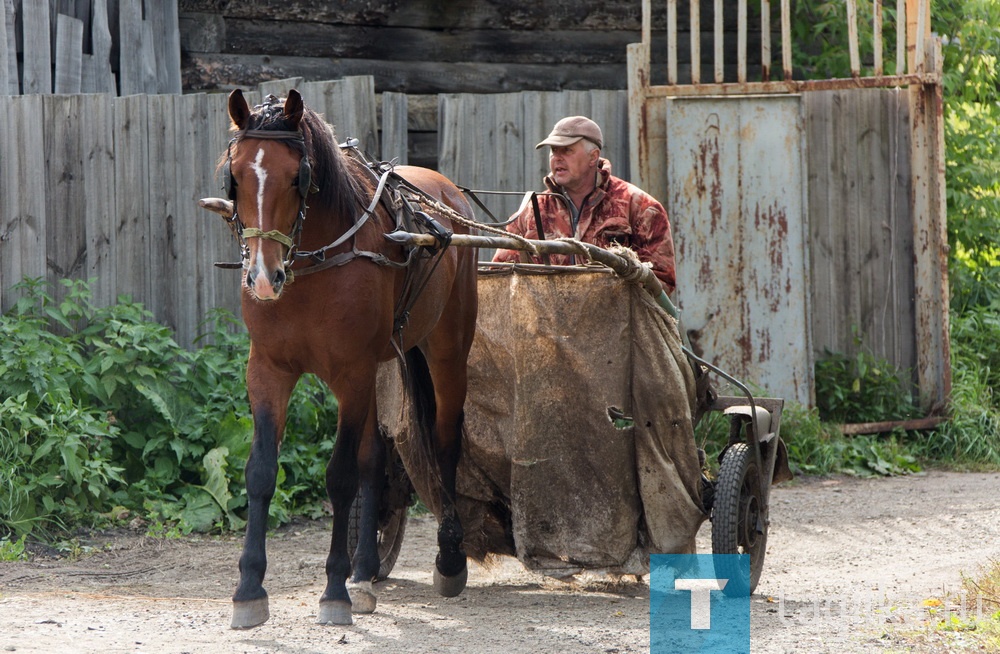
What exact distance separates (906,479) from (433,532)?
3.43 metres

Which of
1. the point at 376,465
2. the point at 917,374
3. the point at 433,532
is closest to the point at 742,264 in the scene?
the point at 917,374

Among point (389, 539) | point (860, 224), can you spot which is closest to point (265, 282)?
point (389, 539)

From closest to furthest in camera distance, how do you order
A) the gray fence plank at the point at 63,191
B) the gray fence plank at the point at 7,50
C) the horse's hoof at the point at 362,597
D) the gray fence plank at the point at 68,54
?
the horse's hoof at the point at 362,597 < the gray fence plank at the point at 63,191 < the gray fence plank at the point at 7,50 < the gray fence plank at the point at 68,54

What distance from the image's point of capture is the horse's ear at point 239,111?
399 centimetres

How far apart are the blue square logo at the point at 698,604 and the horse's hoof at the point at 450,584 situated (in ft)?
2.70

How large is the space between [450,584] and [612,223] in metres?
1.85

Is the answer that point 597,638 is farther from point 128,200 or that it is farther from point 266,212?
point 128,200

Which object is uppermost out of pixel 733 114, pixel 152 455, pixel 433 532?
pixel 733 114

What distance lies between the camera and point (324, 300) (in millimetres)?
4270

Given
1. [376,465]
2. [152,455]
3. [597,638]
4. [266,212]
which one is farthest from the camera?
[152,455]

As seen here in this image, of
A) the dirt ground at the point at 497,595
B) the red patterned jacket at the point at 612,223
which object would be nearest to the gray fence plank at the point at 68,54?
the dirt ground at the point at 497,595

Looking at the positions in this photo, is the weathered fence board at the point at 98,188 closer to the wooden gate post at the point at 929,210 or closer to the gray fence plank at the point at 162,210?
the gray fence plank at the point at 162,210

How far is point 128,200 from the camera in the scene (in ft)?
23.5

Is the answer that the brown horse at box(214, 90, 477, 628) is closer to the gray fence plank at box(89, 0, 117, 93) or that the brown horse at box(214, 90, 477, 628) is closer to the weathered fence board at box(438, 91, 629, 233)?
the weathered fence board at box(438, 91, 629, 233)
